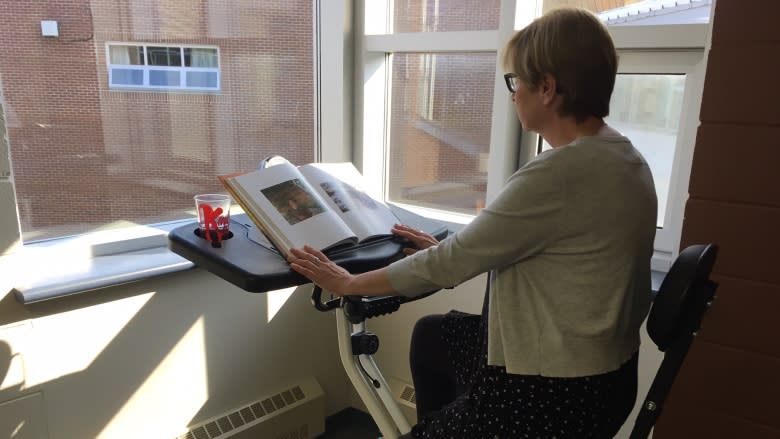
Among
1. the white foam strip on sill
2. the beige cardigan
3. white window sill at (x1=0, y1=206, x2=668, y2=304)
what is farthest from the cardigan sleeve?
the white foam strip on sill

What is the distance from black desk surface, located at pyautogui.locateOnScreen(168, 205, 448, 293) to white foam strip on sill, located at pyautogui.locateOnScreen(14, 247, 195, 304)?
0.43 m

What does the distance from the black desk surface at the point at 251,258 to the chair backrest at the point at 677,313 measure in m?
0.55

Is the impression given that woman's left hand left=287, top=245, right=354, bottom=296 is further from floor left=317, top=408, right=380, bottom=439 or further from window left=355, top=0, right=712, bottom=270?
floor left=317, top=408, right=380, bottom=439

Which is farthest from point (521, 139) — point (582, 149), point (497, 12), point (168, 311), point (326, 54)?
point (168, 311)

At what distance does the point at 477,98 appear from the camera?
2141 mm

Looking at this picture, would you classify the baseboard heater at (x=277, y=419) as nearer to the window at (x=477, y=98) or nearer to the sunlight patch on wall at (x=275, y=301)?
the sunlight patch on wall at (x=275, y=301)

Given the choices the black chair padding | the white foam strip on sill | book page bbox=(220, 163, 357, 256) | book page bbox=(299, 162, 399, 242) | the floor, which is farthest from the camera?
the floor

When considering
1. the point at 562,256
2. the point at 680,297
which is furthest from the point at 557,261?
the point at 680,297

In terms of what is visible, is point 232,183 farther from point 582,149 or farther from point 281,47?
point 281,47

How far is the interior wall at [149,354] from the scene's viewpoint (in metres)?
1.59

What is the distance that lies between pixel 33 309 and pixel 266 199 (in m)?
0.79

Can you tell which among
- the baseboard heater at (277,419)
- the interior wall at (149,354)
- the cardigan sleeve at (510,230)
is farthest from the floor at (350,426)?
the cardigan sleeve at (510,230)

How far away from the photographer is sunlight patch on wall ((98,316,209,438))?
71.9 inches

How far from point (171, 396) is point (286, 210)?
100 centimetres
